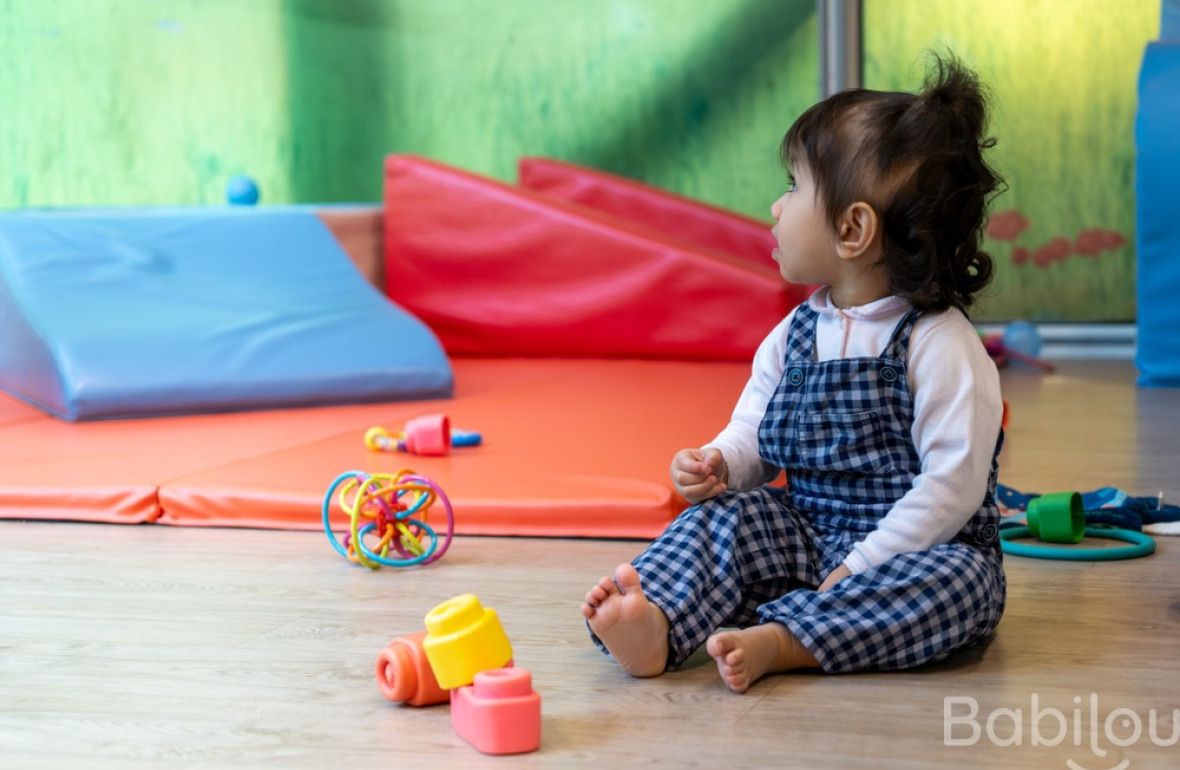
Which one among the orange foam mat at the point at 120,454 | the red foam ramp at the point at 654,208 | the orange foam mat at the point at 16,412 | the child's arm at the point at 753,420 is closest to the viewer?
the child's arm at the point at 753,420

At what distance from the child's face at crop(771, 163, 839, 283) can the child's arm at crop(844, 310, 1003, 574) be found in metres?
0.13

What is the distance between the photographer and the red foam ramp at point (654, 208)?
16.4ft

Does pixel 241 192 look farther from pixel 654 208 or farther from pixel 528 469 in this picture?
pixel 528 469

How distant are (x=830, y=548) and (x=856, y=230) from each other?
33 centimetres

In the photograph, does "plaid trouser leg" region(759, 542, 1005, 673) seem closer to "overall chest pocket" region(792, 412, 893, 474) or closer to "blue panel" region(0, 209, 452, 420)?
"overall chest pocket" region(792, 412, 893, 474)

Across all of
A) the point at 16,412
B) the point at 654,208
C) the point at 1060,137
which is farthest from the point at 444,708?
the point at 1060,137

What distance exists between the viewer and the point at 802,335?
5.29ft

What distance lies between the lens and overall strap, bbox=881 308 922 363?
152 cm

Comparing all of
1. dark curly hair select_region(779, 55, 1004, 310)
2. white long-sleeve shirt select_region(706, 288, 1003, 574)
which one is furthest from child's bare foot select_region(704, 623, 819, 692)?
dark curly hair select_region(779, 55, 1004, 310)

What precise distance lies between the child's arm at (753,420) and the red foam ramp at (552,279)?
7.89 ft

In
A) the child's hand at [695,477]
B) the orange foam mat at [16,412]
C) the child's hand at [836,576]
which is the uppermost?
the child's hand at [695,477]

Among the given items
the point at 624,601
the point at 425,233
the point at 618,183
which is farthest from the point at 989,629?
the point at 618,183

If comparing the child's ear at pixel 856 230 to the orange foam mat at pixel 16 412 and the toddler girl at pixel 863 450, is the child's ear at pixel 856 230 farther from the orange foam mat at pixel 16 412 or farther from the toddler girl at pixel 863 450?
the orange foam mat at pixel 16 412

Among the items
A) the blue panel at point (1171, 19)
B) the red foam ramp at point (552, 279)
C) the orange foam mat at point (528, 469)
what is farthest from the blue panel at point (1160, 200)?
the orange foam mat at point (528, 469)
